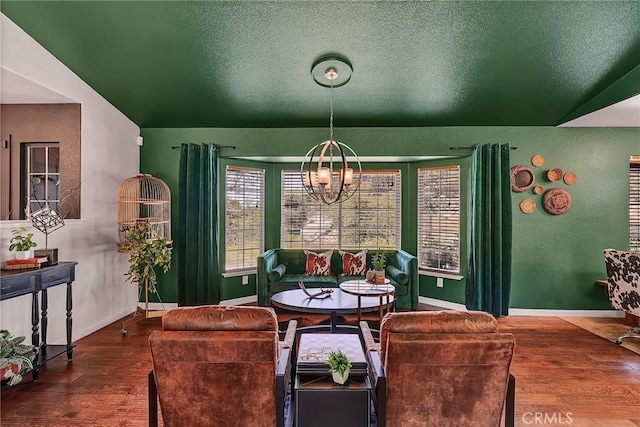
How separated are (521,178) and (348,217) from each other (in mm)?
2653

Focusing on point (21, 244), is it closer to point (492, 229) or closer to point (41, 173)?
point (41, 173)

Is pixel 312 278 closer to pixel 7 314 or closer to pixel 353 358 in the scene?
pixel 353 358

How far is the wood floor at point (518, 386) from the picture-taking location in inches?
98.3

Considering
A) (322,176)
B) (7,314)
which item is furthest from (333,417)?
(7,314)

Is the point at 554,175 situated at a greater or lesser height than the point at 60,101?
lesser

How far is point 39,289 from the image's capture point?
296 cm

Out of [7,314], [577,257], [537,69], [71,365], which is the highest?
[537,69]

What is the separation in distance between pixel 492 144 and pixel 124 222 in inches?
201

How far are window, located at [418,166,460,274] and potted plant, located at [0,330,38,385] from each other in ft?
16.4

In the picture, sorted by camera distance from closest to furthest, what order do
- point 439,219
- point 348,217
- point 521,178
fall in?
point 521,178, point 439,219, point 348,217

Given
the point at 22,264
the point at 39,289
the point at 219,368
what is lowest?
the point at 219,368

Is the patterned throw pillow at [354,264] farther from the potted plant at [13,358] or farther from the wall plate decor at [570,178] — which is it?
the potted plant at [13,358]

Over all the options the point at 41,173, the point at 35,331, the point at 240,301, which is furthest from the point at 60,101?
the point at 240,301

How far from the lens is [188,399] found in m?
1.92
